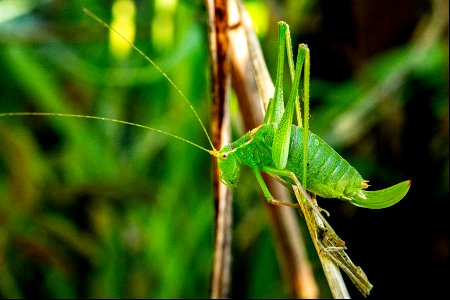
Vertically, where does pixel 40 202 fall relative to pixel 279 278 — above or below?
above

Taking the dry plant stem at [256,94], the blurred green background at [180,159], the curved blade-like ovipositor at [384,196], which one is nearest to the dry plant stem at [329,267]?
the curved blade-like ovipositor at [384,196]

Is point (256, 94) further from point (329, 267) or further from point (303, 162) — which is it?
point (329, 267)

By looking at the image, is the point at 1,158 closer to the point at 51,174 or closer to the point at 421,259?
the point at 51,174

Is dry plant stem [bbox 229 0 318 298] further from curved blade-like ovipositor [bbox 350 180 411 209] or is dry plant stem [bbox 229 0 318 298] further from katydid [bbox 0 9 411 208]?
curved blade-like ovipositor [bbox 350 180 411 209]

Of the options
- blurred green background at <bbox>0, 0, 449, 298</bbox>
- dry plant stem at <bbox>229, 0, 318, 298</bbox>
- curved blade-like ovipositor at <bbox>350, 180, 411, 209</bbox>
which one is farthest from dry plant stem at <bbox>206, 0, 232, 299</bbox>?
blurred green background at <bbox>0, 0, 449, 298</bbox>

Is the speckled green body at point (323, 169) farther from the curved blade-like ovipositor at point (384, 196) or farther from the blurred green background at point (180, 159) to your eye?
the blurred green background at point (180, 159)

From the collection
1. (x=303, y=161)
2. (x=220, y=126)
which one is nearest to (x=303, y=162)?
(x=303, y=161)

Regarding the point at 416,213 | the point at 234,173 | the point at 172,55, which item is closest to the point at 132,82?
the point at 172,55
